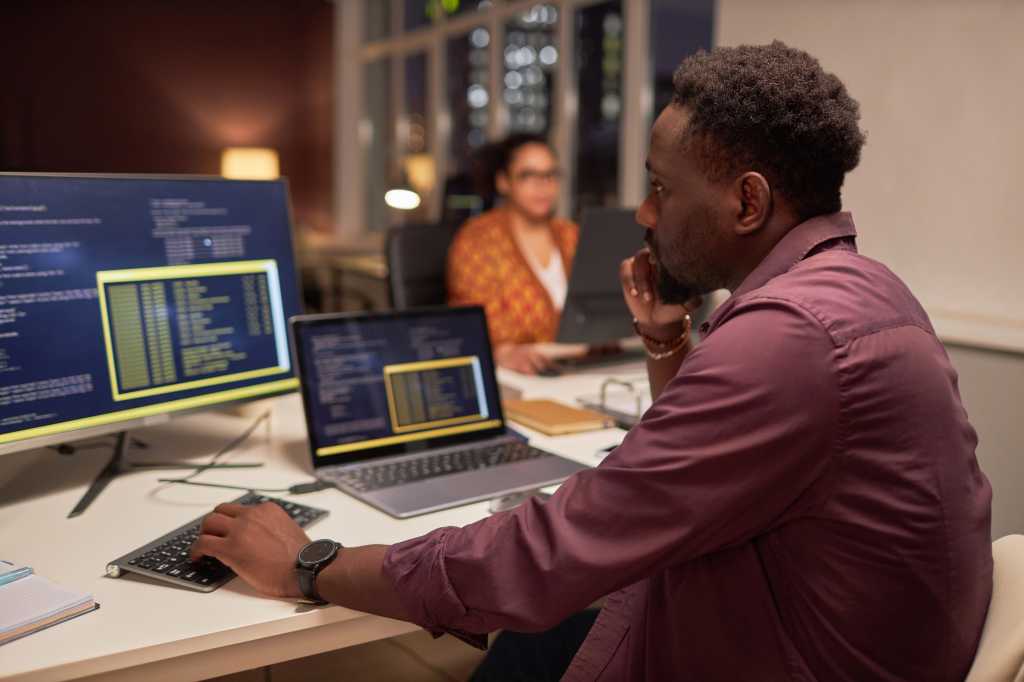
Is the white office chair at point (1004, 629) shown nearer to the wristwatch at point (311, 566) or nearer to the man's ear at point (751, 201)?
the man's ear at point (751, 201)

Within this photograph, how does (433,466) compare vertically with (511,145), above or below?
below

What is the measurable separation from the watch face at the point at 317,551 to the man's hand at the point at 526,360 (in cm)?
126

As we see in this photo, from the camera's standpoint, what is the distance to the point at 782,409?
0.81m

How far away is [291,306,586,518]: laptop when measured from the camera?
56.2 inches

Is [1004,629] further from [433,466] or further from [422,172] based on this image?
[422,172]

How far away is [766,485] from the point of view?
2.72 ft

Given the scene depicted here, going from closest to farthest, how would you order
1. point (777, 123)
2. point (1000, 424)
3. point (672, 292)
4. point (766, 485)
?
point (766, 485)
point (777, 123)
point (672, 292)
point (1000, 424)

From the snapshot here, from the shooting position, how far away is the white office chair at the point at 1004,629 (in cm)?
86

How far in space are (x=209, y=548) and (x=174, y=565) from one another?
0.17ft

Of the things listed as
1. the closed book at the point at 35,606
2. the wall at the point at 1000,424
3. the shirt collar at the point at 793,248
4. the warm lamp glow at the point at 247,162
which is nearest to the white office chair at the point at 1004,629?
the shirt collar at the point at 793,248

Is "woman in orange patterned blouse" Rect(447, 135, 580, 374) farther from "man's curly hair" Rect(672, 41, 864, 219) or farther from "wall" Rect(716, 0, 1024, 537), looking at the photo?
"man's curly hair" Rect(672, 41, 864, 219)

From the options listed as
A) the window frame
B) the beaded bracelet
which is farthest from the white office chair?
the window frame

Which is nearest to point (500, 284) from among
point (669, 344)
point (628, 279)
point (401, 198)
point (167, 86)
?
point (401, 198)

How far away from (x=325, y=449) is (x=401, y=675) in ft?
2.31
